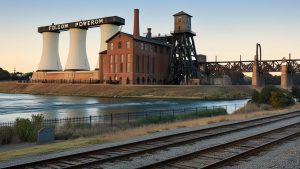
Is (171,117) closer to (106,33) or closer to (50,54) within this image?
(106,33)

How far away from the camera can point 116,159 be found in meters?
12.3

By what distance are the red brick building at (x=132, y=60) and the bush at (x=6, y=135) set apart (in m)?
87.5

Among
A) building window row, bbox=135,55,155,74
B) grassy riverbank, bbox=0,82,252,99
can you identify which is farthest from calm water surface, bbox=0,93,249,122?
building window row, bbox=135,55,155,74

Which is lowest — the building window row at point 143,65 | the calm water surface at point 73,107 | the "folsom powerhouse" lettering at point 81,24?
the calm water surface at point 73,107

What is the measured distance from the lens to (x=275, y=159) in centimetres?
1245

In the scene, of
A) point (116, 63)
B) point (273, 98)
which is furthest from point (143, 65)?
point (273, 98)

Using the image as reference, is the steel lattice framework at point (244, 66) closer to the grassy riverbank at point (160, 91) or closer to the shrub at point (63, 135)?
the grassy riverbank at point (160, 91)

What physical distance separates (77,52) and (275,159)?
400ft

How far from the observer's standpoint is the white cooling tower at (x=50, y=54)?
14300 cm

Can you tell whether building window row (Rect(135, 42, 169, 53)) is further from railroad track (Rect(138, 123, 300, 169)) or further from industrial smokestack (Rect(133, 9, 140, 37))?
railroad track (Rect(138, 123, 300, 169))

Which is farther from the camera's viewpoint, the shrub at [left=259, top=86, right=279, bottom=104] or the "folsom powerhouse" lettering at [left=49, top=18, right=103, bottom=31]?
the "folsom powerhouse" lettering at [left=49, top=18, right=103, bottom=31]

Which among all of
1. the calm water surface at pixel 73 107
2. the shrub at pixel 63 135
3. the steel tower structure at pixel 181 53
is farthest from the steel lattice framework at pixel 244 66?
the shrub at pixel 63 135

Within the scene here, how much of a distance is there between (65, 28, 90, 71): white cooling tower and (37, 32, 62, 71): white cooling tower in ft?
43.9

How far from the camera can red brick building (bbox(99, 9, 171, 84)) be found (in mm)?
108519
